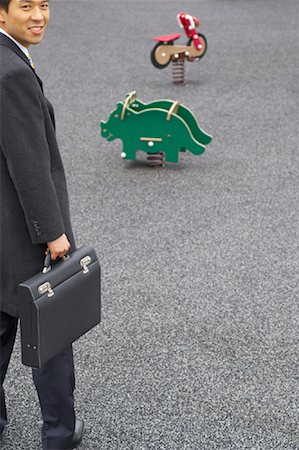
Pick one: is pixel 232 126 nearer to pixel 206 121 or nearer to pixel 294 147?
pixel 206 121

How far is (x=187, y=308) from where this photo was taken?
2.59 meters

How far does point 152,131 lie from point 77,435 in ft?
7.34

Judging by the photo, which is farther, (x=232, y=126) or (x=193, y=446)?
(x=232, y=126)

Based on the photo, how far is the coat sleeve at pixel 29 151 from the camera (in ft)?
4.92

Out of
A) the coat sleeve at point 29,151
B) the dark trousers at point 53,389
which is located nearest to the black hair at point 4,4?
the coat sleeve at point 29,151

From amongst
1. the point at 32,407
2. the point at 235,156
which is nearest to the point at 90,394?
the point at 32,407

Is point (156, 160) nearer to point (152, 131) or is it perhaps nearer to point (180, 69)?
point (152, 131)

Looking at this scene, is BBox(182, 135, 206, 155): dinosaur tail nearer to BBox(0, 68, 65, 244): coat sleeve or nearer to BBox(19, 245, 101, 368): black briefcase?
BBox(19, 245, 101, 368): black briefcase

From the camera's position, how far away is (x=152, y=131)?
393 centimetres

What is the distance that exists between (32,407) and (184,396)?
1.31 feet

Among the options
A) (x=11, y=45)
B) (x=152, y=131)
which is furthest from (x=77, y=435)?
(x=152, y=131)

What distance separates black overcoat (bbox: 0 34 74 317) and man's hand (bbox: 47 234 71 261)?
15mm

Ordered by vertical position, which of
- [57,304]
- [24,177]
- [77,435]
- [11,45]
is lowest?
[77,435]

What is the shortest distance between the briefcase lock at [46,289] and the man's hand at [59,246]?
6cm
